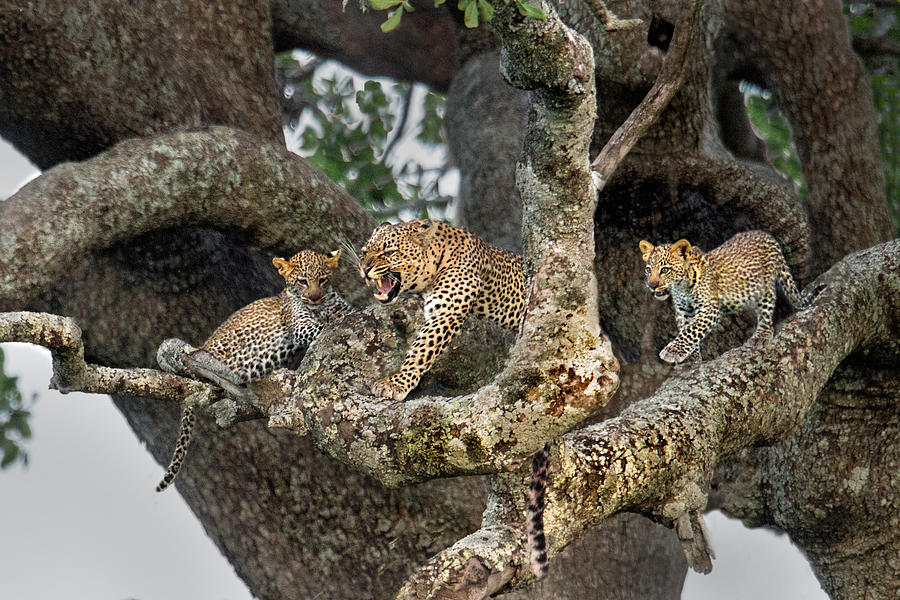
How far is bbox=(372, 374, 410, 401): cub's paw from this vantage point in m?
4.75

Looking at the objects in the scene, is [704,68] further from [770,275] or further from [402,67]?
[402,67]

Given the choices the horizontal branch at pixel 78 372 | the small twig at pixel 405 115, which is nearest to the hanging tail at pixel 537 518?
the horizontal branch at pixel 78 372

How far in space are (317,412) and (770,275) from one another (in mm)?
2604

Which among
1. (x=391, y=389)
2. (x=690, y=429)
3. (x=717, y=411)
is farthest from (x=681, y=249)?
(x=391, y=389)

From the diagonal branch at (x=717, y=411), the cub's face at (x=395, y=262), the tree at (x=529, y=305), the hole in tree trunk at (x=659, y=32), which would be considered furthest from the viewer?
the hole in tree trunk at (x=659, y=32)

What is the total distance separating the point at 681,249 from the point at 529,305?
1.70 meters

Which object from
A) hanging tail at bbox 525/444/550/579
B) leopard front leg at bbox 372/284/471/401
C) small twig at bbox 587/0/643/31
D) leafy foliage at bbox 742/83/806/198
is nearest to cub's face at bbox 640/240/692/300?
leopard front leg at bbox 372/284/471/401

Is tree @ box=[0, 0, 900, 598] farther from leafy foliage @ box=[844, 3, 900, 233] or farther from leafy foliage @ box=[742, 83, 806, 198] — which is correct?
leafy foliage @ box=[742, 83, 806, 198]

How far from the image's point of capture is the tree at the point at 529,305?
409cm

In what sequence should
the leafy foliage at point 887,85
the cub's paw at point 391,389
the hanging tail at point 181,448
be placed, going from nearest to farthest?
the cub's paw at point 391,389 < the hanging tail at point 181,448 < the leafy foliage at point 887,85

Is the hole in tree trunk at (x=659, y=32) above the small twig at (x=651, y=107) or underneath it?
above

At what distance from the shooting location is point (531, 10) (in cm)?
338

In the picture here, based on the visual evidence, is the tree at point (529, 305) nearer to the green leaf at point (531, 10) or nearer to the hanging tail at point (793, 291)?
the hanging tail at point (793, 291)

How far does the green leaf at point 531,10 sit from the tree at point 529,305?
236 millimetres
